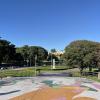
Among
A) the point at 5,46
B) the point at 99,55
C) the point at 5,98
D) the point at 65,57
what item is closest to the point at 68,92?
the point at 5,98

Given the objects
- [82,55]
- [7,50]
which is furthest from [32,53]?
[82,55]

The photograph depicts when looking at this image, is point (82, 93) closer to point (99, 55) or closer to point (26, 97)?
point (26, 97)

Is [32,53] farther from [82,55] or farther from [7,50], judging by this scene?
[82,55]

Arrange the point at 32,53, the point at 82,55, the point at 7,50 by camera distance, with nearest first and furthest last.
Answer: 1. the point at 82,55
2. the point at 7,50
3. the point at 32,53

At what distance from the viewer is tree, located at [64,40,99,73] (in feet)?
222

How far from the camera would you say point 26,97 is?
3338 cm

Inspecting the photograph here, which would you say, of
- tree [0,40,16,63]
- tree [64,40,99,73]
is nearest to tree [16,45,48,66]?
tree [0,40,16,63]

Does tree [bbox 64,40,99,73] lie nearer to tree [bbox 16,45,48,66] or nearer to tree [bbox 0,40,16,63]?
tree [bbox 0,40,16,63]

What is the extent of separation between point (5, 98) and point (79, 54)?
39.2 metres

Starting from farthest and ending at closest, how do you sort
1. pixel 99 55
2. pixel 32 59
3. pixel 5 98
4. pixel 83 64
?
pixel 32 59 < pixel 83 64 < pixel 99 55 < pixel 5 98

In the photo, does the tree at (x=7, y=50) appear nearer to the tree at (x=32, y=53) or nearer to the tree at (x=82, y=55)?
the tree at (x=32, y=53)

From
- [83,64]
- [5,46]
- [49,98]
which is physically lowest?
[49,98]

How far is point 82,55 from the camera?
227ft

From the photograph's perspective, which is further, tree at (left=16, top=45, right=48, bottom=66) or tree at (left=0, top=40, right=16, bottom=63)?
tree at (left=16, top=45, right=48, bottom=66)
